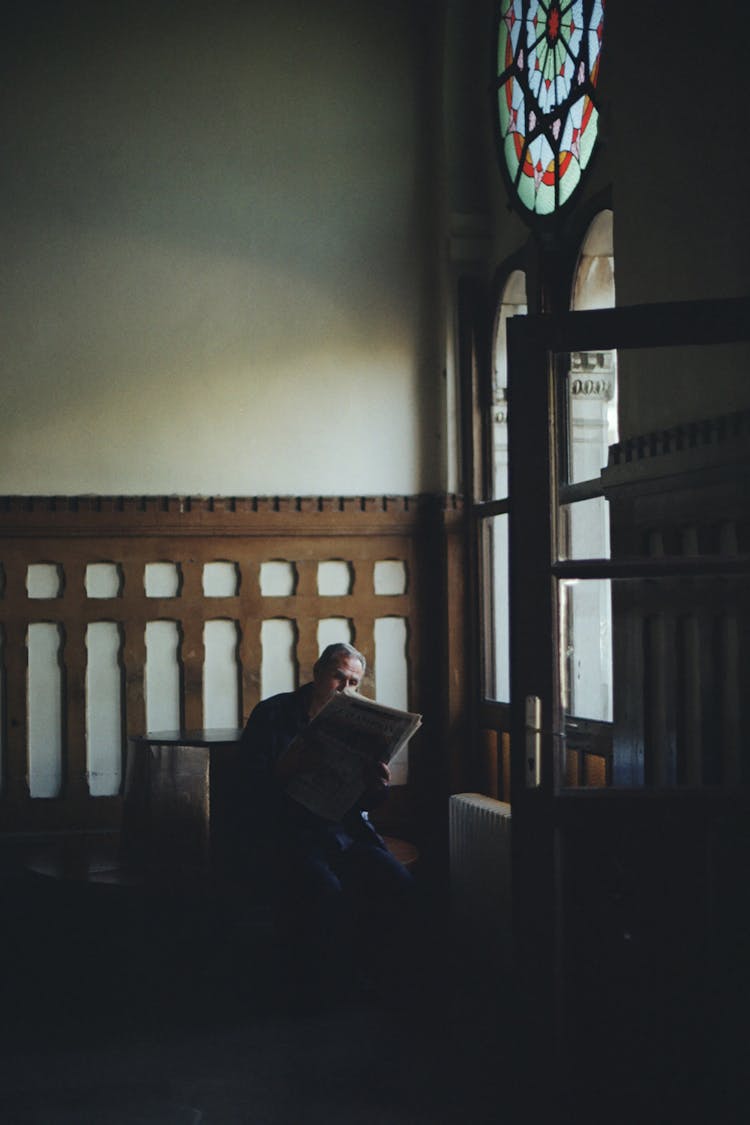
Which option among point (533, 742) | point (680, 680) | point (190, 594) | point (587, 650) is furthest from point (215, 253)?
point (533, 742)

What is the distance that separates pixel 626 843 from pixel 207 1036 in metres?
1.40

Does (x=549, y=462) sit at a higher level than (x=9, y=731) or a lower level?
higher

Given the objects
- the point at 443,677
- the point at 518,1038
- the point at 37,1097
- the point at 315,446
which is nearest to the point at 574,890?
the point at 518,1038

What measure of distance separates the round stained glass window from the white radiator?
2267 mm

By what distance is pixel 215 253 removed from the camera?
5.53 m

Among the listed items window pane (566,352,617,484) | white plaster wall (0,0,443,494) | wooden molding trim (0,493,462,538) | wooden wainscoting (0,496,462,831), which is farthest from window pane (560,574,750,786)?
white plaster wall (0,0,443,494)

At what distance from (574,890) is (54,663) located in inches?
114

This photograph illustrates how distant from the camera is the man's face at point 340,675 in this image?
4227mm

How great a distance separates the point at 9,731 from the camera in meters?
5.28

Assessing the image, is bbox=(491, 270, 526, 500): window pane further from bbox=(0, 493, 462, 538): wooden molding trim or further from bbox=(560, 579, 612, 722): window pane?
bbox=(560, 579, 612, 722): window pane

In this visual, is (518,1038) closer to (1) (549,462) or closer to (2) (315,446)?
(1) (549,462)

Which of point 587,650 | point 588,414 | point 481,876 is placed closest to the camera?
point 481,876

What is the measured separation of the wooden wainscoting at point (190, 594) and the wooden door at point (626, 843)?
2410 mm

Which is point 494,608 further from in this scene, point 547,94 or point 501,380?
point 547,94
